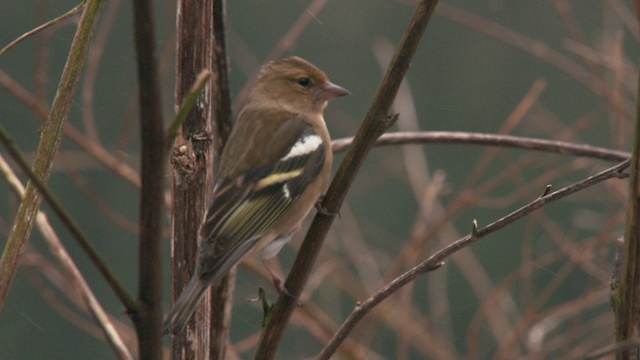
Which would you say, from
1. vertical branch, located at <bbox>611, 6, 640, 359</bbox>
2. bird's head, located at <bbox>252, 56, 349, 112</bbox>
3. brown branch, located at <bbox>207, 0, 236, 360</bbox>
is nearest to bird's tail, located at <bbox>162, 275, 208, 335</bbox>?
brown branch, located at <bbox>207, 0, 236, 360</bbox>

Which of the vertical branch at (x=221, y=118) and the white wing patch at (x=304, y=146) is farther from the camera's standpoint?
the white wing patch at (x=304, y=146)

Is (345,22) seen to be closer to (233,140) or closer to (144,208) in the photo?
(233,140)

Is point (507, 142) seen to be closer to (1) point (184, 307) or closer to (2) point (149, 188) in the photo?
(1) point (184, 307)

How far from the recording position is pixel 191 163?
1.90m

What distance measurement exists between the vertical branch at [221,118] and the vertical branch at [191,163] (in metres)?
0.36

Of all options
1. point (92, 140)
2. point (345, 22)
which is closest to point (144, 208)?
point (92, 140)

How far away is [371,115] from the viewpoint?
5.32 ft

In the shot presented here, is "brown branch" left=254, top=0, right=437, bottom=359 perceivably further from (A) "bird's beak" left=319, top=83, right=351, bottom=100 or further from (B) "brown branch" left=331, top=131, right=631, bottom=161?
(A) "bird's beak" left=319, top=83, right=351, bottom=100

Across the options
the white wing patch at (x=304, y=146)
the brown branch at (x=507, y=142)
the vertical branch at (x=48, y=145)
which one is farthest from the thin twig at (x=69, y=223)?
the white wing patch at (x=304, y=146)

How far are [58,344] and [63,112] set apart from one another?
38.3ft

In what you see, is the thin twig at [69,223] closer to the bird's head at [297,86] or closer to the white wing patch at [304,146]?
the white wing patch at [304,146]

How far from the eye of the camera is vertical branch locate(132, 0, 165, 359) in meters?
0.90

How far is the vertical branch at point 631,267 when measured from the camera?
1248mm

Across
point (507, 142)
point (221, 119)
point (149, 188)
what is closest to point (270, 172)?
point (221, 119)
